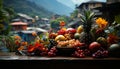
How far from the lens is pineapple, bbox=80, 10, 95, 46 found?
406 centimetres

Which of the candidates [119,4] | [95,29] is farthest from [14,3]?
[95,29]

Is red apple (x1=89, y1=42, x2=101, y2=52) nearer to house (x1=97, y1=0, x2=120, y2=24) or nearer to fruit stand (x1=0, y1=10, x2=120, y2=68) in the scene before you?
fruit stand (x1=0, y1=10, x2=120, y2=68)

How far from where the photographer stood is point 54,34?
15.1 ft

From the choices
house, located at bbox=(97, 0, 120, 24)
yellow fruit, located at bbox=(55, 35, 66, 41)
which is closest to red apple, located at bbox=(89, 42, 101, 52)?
yellow fruit, located at bbox=(55, 35, 66, 41)

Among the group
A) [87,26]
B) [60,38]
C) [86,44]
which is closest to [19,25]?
[60,38]

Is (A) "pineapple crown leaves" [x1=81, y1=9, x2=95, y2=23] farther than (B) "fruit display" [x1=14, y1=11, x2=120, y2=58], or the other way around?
(A) "pineapple crown leaves" [x1=81, y1=9, x2=95, y2=23]
